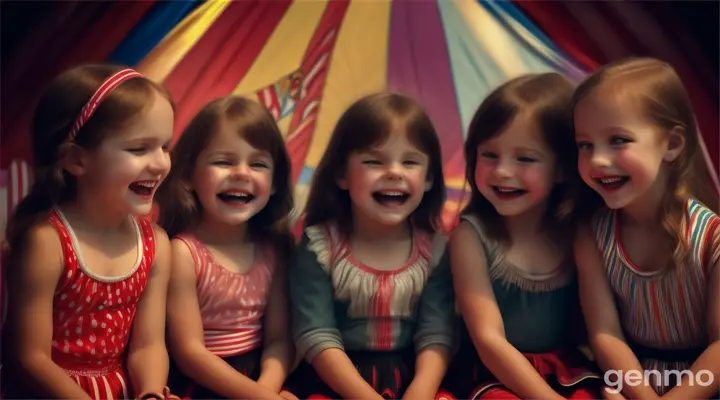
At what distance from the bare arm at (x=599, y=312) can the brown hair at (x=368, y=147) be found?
0.97 feet

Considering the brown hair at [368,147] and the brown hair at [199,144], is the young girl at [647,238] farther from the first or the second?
the brown hair at [199,144]

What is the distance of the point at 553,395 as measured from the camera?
4.92 feet

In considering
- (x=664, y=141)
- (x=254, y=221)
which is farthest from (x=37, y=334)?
(x=664, y=141)

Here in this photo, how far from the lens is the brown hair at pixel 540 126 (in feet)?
5.28

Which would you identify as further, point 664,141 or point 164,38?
point 164,38

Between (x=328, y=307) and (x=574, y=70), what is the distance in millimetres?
886

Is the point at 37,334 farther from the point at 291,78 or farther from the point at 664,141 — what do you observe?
the point at 664,141

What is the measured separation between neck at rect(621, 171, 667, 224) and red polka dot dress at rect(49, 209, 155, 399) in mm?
869

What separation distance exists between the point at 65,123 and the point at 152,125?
141 mm

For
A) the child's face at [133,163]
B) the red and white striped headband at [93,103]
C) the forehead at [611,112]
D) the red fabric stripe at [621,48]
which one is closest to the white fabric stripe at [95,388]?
the child's face at [133,163]

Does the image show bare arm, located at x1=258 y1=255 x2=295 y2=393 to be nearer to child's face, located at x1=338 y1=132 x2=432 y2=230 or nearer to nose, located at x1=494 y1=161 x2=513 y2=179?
child's face, located at x1=338 y1=132 x2=432 y2=230

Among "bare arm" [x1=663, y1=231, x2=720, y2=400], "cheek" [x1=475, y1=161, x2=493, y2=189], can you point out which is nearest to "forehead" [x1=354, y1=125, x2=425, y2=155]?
"cheek" [x1=475, y1=161, x2=493, y2=189]

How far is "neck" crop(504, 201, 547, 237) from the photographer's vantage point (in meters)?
1.68

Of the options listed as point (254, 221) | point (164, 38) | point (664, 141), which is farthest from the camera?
point (164, 38)
